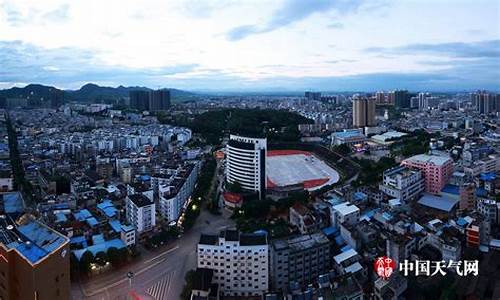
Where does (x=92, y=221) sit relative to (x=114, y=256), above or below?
above

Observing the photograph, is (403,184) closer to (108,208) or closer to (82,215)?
(108,208)

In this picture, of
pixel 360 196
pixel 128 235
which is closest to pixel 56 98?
pixel 128 235

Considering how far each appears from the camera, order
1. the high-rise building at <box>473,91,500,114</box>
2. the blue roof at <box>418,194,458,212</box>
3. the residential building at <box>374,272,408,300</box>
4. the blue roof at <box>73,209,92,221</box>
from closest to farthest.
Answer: the residential building at <box>374,272,408,300</box>
the blue roof at <box>73,209,92,221</box>
the blue roof at <box>418,194,458,212</box>
the high-rise building at <box>473,91,500,114</box>

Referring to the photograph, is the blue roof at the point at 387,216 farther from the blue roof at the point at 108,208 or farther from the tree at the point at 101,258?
the blue roof at the point at 108,208

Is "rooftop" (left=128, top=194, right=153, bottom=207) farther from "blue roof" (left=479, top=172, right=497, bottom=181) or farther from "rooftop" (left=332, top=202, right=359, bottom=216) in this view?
"blue roof" (left=479, top=172, right=497, bottom=181)

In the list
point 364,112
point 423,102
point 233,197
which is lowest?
point 233,197

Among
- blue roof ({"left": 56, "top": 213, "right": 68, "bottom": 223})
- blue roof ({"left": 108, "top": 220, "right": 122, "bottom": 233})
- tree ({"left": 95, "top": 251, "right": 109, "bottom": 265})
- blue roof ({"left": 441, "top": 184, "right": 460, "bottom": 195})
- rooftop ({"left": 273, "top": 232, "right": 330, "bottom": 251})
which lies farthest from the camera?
blue roof ({"left": 441, "top": 184, "right": 460, "bottom": 195})

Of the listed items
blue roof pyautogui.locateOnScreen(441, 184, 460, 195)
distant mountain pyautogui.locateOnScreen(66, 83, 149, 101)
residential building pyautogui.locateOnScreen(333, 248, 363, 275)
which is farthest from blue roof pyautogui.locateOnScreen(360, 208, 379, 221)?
distant mountain pyautogui.locateOnScreen(66, 83, 149, 101)
